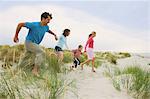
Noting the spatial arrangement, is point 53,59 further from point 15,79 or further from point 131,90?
point 15,79

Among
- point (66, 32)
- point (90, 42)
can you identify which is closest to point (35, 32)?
point (66, 32)

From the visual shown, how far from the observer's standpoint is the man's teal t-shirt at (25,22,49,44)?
8327mm

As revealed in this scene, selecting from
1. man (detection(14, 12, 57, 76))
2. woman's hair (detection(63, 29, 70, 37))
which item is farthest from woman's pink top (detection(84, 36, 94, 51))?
man (detection(14, 12, 57, 76))

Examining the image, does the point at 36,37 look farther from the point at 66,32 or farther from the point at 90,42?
the point at 90,42

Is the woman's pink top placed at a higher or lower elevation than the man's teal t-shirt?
lower

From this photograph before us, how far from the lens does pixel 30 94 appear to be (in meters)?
5.67

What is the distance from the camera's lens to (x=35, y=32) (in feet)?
27.5

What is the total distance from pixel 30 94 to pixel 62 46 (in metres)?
Answer: 5.46

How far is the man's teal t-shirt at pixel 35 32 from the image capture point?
833 centimetres

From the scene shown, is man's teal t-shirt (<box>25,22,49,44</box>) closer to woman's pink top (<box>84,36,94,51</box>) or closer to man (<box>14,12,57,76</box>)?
man (<box>14,12,57,76</box>)

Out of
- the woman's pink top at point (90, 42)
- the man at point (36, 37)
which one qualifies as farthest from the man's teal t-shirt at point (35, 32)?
the woman's pink top at point (90, 42)

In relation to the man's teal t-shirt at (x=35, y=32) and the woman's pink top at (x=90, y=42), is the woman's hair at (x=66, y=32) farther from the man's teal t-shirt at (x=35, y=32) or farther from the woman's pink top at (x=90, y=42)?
the man's teal t-shirt at (x=35, y=32)

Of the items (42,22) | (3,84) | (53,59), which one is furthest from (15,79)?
(53,59)

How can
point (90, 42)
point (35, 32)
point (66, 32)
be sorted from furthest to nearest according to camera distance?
point (90, 42) < point (66, 32) < point (35, 32)
